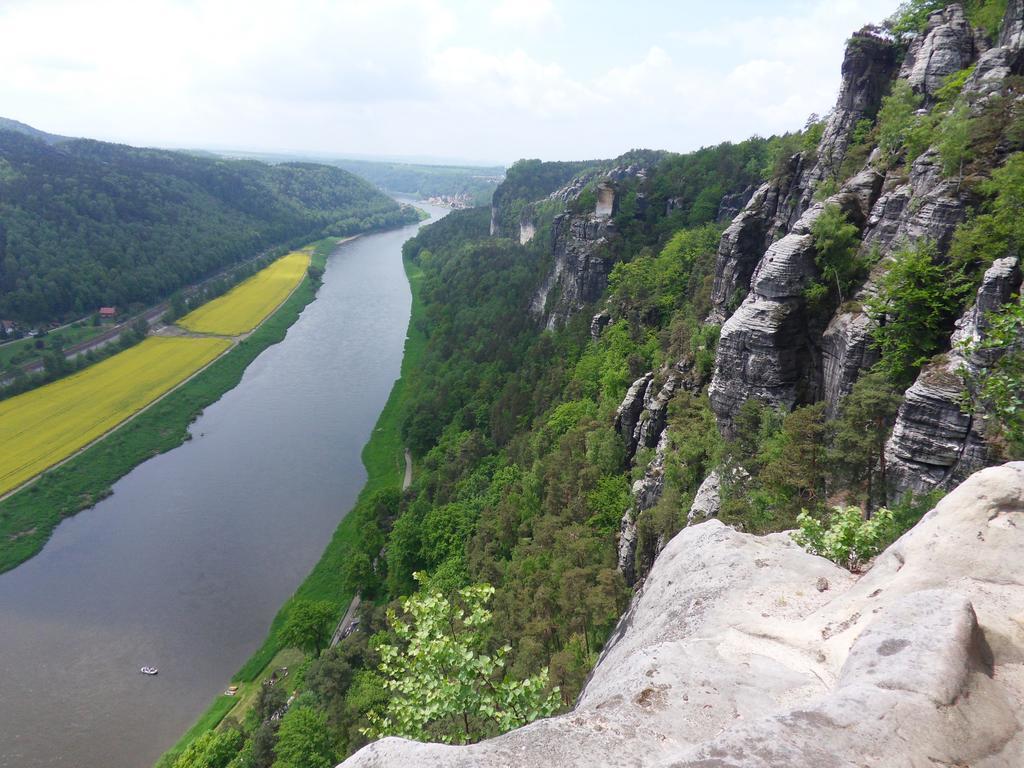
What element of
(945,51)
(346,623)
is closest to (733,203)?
(945,51)

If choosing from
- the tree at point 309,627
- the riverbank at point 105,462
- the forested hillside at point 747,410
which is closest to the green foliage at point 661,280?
the forested hillside at point 747,410

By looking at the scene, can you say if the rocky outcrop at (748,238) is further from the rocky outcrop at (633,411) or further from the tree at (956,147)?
the tree at (956,147)

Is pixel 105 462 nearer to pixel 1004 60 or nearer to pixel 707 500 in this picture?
pixel 707 500

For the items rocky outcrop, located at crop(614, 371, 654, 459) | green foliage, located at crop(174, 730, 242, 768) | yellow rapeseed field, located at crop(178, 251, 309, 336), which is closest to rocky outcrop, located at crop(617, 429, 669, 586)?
rocky outcrop, located at crop(614, 371, 654, 459)

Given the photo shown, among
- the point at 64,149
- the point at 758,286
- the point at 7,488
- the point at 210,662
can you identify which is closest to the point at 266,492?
the point at 210,662

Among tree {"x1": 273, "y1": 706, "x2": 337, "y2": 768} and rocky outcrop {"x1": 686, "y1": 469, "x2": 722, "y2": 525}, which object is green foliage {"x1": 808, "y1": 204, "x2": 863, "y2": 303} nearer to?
rocky outcrop {"x1": 686, "y1": 469, "x2": 722, "y2": 525}

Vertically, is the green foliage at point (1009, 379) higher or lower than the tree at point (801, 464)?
higher

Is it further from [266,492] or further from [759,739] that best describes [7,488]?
[759,739]
